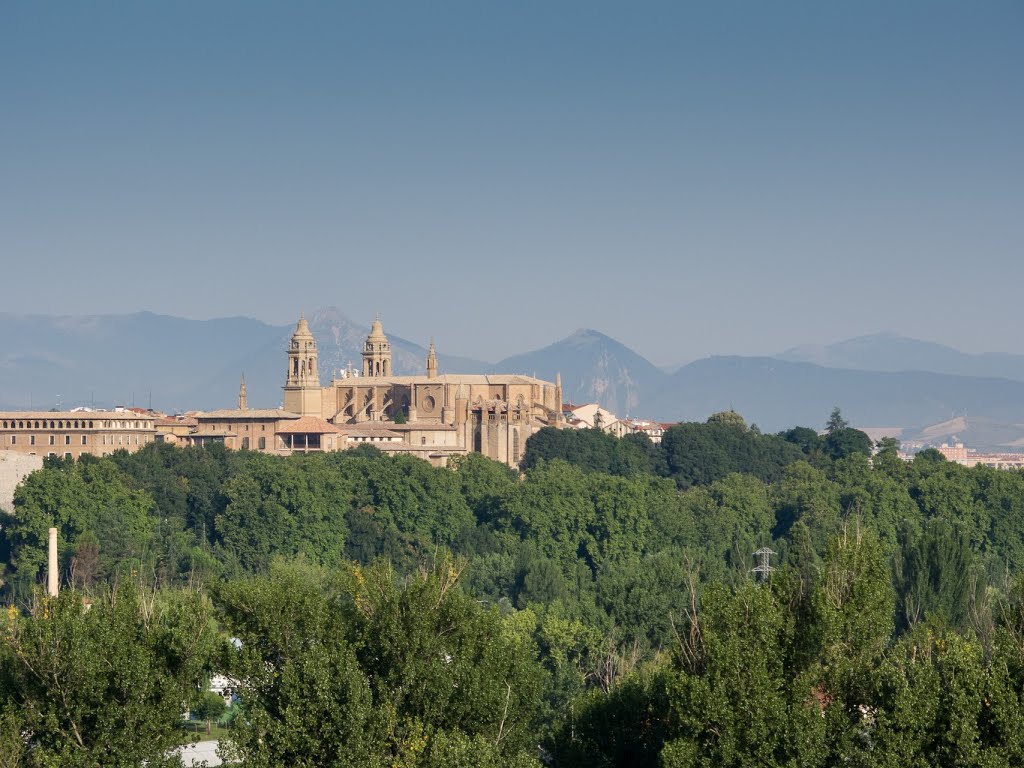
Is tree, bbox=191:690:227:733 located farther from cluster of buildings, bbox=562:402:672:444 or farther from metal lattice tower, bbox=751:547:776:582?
cluster of buildings, bbox=562:402:672:444

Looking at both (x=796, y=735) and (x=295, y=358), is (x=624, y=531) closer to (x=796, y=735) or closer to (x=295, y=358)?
(x=295, y=358)

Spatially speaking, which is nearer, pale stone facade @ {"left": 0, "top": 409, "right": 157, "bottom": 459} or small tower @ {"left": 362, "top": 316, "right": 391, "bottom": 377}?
pale stone facade @ {"left": 0, "top": 409, "right": 157, "bottom": 459}

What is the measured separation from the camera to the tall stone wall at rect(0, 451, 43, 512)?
299 feet

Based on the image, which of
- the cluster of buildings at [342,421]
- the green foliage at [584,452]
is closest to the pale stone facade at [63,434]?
the cluster of buildings at [342,421]

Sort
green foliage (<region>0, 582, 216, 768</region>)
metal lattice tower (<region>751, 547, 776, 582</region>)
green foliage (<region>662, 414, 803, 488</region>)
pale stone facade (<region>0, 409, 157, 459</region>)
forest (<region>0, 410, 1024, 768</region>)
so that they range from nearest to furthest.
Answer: forest (<region>0, 410, 1024, 768</region>)
green foliage (<region>0, 582, 216, 768</region>)
metal lattice tower (<region>751, 547, 776, 582</region>)
pale stone facade (<region>0, 409, 157, 459</region>)
green foliage (<region>662, 414, 803, 488</region>)

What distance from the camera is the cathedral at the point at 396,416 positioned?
348ft

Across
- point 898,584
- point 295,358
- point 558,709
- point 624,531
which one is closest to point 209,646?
point 558,709

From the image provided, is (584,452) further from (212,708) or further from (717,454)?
(212,708)

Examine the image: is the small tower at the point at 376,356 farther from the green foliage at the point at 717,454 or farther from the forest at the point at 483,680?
the forest at the point at 483,680

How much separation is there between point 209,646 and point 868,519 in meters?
52.8

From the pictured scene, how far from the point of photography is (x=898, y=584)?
56.3 m

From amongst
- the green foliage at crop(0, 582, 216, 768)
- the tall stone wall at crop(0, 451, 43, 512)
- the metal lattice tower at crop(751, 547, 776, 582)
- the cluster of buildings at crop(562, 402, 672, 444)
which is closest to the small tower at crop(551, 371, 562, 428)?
the cluster of buildings at crop(562, 402, 672, 444)

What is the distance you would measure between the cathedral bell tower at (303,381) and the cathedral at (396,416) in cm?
5

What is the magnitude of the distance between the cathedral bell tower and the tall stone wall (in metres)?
21.0
